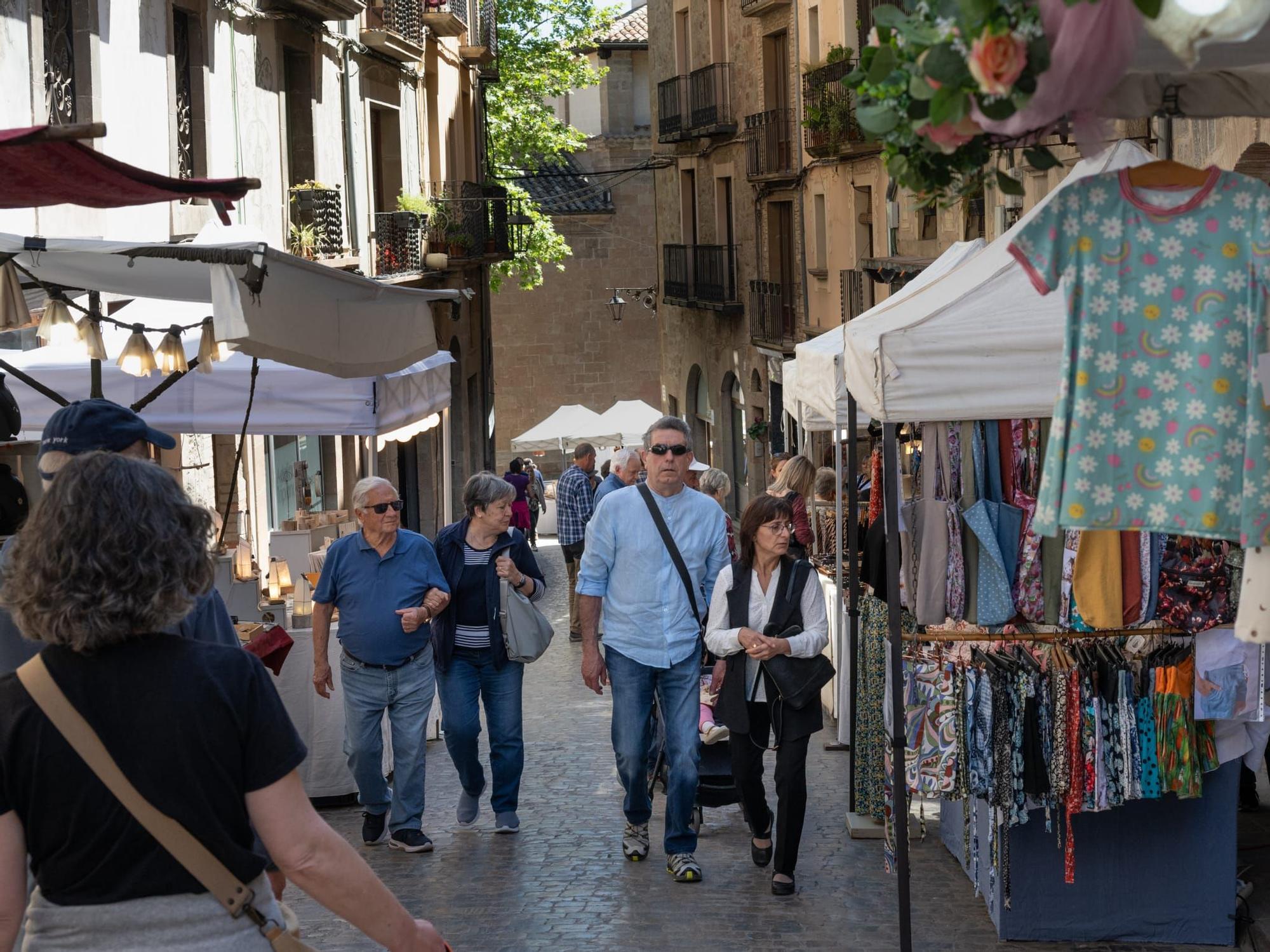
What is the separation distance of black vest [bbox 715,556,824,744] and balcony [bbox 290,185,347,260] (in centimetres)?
1216

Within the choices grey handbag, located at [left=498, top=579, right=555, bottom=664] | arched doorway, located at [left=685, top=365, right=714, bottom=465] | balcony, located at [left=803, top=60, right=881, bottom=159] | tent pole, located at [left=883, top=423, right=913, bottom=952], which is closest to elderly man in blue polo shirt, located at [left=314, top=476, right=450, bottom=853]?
grey handbag, located at [left=498, top=579, right=555, bottom=664]

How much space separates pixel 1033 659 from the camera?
20.5ft

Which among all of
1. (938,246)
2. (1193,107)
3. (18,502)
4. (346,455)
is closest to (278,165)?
(346,455)

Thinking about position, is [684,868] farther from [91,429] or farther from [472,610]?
[91,429]

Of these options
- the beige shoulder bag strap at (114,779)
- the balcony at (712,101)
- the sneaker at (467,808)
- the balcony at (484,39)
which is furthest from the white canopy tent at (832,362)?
the balcony at (484,39)

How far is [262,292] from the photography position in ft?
19.1

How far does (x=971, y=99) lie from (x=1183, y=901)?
14.7ft

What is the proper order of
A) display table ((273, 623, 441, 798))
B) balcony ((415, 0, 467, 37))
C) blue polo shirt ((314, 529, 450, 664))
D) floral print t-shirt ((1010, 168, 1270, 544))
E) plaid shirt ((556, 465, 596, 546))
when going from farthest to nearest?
1. balcony ((415, 0, 467, 37))
2. plaid shirt ((556, 465, 596, 546))
3. display table ((273, 623, 441, 798))
4. blue polo shirt ((314, 529, 450, 664))
5. floral print t-shirt ((1010, 168, 1270, 544))

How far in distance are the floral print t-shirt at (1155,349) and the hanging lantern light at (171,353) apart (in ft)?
16.0

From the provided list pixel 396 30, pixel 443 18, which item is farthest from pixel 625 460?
pixel 443 18

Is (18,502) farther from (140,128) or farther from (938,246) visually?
(938,246)

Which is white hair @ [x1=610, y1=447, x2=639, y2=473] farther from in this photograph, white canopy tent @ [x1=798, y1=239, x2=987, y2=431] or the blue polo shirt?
the blue polo shirt

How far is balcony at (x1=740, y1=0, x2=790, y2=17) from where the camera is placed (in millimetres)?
27922

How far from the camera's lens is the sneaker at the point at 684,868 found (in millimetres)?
7254
